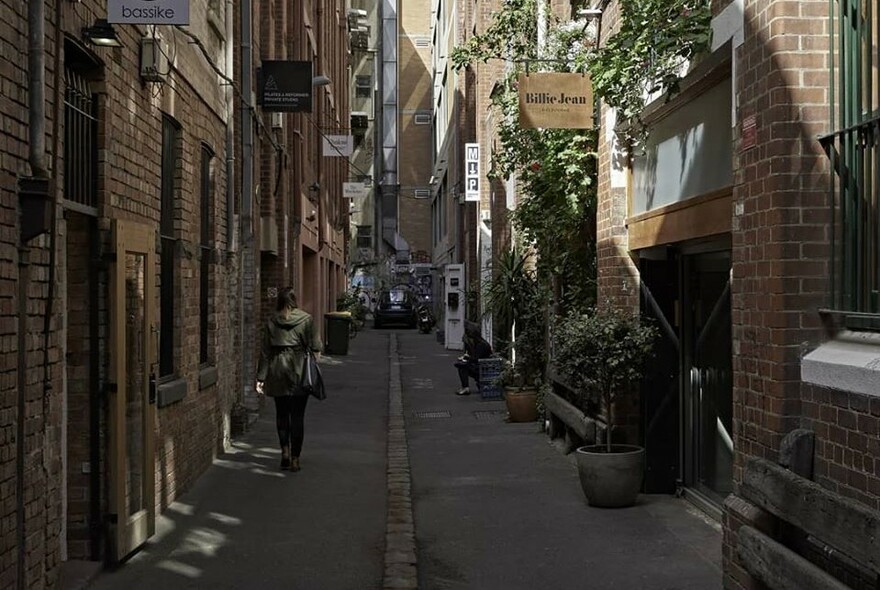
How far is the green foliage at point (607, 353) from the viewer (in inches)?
324

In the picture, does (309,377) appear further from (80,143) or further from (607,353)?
(80,143)

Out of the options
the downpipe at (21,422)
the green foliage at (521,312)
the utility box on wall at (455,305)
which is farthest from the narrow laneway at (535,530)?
the utility box on wall at (455,305)

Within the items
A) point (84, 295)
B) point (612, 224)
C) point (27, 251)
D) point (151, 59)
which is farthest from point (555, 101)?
point (27, 251)

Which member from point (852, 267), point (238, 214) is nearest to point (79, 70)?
point (852, 267)

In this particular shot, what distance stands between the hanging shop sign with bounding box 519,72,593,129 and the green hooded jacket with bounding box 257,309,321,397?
10.1ft

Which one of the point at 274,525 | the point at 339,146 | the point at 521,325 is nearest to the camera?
the point at 274,525

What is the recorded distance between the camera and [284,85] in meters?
14.5

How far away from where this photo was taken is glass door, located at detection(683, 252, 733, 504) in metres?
7.85

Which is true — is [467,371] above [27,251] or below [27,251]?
below

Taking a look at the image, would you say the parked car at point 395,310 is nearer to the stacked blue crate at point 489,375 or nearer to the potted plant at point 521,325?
the stacked blue crate at point 489,375

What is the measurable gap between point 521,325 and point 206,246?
6.12 meters

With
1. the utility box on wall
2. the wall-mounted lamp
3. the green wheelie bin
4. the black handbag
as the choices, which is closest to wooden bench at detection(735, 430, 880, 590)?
the wall-mounted lamp

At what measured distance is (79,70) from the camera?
21.2 feet

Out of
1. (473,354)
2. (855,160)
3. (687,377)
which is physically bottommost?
(473,354)
